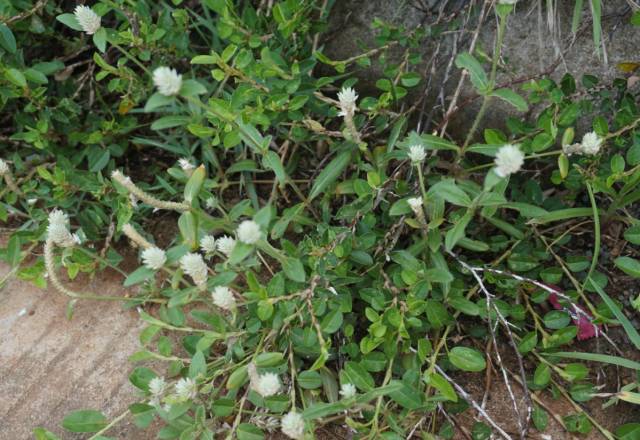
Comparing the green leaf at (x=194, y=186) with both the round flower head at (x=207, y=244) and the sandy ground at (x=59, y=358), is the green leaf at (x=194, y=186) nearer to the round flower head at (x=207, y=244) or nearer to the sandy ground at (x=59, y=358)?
the round flower head at (x=207, y=244)

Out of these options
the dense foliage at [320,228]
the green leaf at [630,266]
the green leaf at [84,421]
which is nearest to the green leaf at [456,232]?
the dense foliage at [320,228]

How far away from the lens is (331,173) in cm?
180

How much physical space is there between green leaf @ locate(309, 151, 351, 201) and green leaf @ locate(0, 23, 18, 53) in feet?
3.01

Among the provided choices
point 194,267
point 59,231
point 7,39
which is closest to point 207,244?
point 194,267

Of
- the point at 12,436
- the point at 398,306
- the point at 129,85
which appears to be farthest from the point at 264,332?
the point at 129,85

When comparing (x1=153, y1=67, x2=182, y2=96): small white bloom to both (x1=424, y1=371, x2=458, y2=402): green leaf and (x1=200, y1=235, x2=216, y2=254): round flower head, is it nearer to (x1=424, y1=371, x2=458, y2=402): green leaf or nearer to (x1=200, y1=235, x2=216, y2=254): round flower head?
(x1=200, y1=235, x2=216, y2=254): round flower head

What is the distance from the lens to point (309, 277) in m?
1.66

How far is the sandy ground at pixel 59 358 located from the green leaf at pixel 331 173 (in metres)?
0.61

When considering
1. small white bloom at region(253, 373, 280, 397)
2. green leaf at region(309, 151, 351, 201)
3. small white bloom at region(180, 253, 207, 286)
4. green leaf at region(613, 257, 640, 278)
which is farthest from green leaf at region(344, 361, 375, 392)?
green leaf at region(613, 257, 640, 278)

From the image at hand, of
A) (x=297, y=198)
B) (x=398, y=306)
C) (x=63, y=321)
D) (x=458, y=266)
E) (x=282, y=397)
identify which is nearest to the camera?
(x=282, y=397)

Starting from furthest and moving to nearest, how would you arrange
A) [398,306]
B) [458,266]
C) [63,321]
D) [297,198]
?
[297,198], [63,321], [458,266], [398,306]

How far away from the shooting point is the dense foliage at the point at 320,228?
150 centimetres

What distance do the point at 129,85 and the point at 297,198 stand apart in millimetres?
580

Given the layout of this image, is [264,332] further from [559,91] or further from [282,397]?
[559,91]
